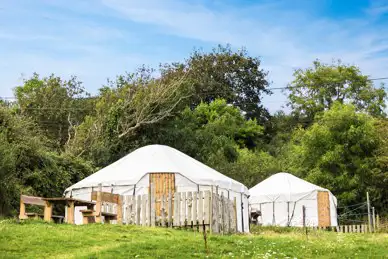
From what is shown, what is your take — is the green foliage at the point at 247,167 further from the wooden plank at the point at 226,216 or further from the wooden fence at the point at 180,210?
the wooden fence at the point at 180,210

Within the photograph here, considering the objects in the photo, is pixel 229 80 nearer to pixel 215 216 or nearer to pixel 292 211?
pixel 292 211

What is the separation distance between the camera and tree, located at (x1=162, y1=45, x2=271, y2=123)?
57.2m

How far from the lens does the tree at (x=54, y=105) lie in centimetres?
4756

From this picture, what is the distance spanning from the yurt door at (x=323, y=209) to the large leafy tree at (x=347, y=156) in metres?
4.49

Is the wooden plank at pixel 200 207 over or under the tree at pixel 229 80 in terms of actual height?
under

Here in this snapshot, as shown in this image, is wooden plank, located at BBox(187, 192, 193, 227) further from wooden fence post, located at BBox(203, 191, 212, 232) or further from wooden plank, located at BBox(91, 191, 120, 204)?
wooden plank, located at BBox(91, 191, 120, 204)

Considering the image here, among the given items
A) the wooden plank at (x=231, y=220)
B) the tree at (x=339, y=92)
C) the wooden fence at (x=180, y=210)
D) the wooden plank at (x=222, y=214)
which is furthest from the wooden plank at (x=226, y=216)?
the tree at (x=339, y=92)

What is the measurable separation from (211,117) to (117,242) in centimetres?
3861

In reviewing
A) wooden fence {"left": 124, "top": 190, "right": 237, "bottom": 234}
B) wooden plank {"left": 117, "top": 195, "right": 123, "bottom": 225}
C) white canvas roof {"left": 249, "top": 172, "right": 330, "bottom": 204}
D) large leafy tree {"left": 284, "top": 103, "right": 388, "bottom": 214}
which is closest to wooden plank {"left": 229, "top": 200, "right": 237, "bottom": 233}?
wooden fence {"left": 124, "top": 190, "right": 237, "bottom": 234}

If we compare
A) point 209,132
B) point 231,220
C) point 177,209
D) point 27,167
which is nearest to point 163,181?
point 231,220

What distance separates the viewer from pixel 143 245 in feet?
47.0

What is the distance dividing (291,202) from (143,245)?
22394 mm

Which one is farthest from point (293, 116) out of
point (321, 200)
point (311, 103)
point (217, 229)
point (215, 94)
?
point (217, 229)

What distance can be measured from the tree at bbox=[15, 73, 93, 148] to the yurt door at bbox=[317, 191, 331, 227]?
17.6m
